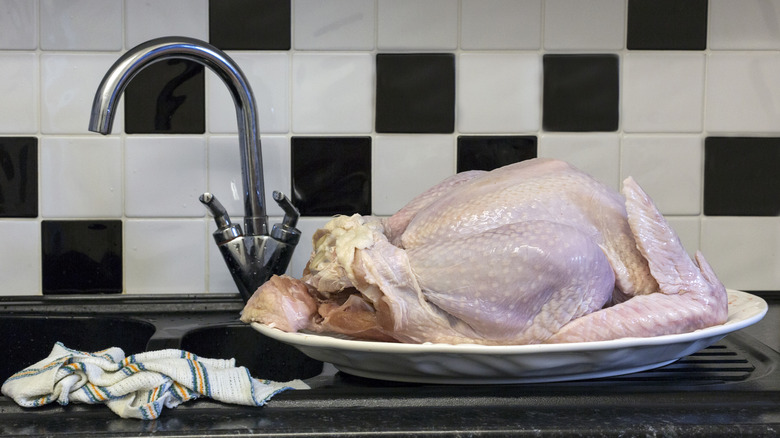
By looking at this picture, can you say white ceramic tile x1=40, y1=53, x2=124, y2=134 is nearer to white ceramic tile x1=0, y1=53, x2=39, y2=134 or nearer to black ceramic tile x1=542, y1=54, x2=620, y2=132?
white ceramic tile x1=0, y1=53, x2=39, y2=134

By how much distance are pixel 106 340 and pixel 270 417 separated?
54 centimetres

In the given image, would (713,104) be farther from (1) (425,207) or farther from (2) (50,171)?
(2) (50,171)

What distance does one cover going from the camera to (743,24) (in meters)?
1.19

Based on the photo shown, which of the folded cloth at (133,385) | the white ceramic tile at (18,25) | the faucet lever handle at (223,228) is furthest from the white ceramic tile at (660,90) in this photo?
the white ceramic tile at (18,25)

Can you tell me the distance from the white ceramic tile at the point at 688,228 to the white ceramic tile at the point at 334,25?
0.57m

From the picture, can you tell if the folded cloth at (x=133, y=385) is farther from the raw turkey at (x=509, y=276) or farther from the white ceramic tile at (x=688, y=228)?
the white ceramic tile at (x=688, y=228)

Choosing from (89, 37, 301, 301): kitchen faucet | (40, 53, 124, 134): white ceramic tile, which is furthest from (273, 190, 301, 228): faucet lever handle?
(40, 53, 124, 134): white ceramic tile

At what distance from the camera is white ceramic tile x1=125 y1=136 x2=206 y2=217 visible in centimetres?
117

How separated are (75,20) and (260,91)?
301 mm

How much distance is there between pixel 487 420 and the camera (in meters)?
0.64

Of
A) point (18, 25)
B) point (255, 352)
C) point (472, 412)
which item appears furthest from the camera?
point (18, 25)

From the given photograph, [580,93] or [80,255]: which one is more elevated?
[580,93]

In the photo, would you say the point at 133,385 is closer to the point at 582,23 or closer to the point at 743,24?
the point at 582,23

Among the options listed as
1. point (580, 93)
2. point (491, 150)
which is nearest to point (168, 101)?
point (491, 150)
